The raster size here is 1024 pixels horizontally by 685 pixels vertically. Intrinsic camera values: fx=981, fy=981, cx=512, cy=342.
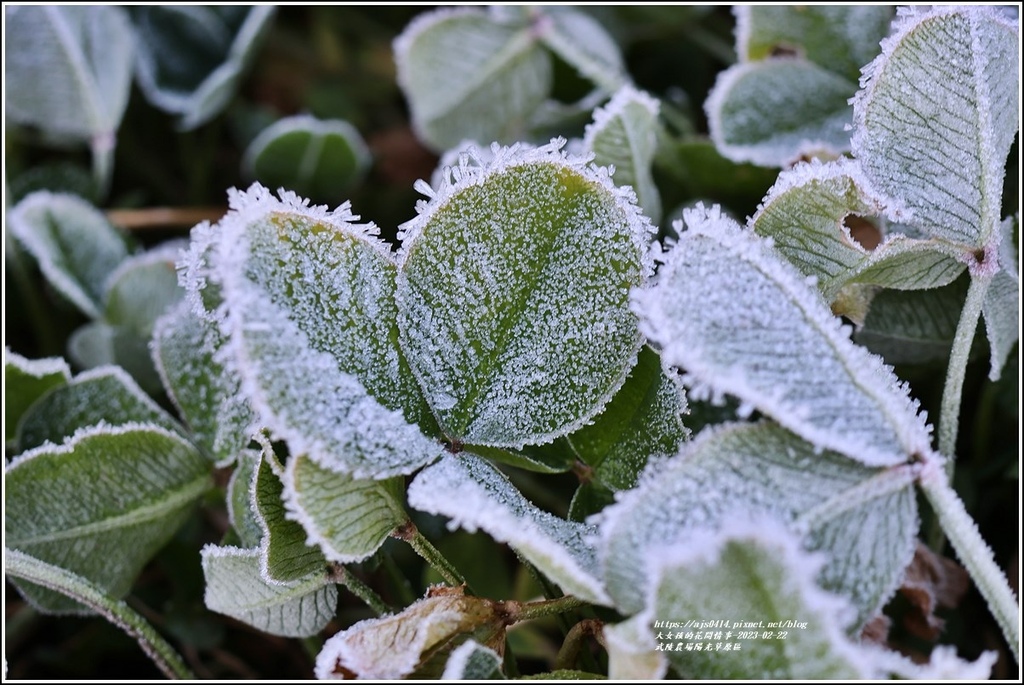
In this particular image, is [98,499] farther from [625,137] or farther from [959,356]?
[959,356]

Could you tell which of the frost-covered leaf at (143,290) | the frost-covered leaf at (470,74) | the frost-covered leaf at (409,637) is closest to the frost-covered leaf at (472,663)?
the frost-covered leaf at (409,637)

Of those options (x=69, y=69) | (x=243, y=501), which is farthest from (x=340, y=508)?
(x=69, y=69)

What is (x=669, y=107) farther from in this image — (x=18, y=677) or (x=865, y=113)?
(x=18, y=677)

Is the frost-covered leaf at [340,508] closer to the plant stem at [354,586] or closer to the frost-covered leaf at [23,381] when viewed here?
the plant stem at [354,586]

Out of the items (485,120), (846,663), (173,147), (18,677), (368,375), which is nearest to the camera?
(846,663)

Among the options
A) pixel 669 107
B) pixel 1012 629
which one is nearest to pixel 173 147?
pixel 669 107

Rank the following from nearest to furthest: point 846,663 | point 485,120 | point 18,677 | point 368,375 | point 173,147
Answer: point 846,663
point 368,375
point 18,677
point 485,120
point 173,147
